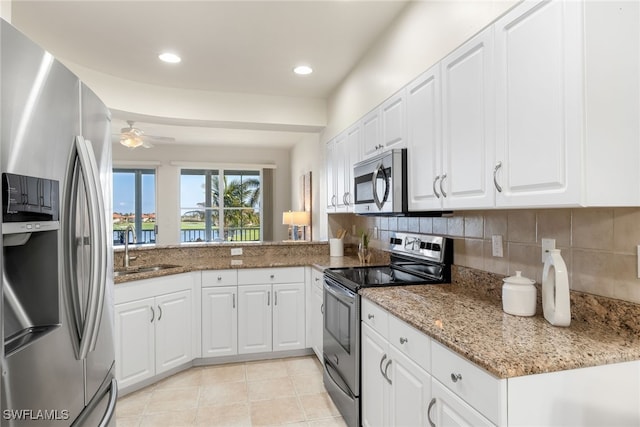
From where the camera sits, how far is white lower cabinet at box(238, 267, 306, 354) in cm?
333

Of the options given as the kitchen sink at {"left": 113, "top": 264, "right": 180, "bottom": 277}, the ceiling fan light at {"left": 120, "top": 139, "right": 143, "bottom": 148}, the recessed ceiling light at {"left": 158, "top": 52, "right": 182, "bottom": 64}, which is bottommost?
the kitchen sink at {"left": 113, "top": 264, "right": 180, "bottom": 277}

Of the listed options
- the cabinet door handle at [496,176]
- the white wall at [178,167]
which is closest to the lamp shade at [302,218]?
the white wall at [178,167]

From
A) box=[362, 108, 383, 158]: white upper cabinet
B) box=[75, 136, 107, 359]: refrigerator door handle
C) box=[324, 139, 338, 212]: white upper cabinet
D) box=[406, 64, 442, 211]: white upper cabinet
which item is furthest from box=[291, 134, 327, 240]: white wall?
box=[75, 136, 107, 359]: refrigerator door handle

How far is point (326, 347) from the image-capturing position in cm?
275

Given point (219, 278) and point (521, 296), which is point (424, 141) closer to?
point (521, 296)

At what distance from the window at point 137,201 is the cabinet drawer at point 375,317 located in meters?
5.93

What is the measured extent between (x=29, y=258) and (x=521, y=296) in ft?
5.77

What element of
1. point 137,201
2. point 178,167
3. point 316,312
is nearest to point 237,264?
point 316,312

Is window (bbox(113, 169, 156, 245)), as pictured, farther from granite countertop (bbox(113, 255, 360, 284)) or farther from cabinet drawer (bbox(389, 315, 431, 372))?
cabinet drawer (bbox(389, 315, 431, 372))

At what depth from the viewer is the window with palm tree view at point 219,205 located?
714 cm

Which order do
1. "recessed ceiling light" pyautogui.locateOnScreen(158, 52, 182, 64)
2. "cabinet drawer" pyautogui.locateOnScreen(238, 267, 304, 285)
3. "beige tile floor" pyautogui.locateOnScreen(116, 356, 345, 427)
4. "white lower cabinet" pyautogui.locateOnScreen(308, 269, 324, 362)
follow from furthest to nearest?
"cabinet drawer" pyautogui.locateOnScreen(238, 267, 304, 285)
"white lower cabinet" pyautogui.locateOnScreen(308, 269, 324, 362)
"recessed ceiling light" pyautogui.locateOnScreen(158, 52, 182, 64)
"beige tile floor" pyautogui.locateOnScreen(116, 356, 345, 427)

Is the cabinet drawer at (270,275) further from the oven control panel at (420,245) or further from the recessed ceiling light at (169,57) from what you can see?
the recessed ceiling light at (169,57)

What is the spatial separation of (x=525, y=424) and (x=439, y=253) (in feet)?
4.26

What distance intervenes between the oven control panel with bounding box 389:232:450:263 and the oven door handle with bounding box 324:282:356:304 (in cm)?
60
